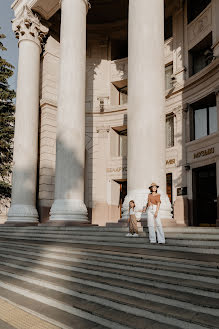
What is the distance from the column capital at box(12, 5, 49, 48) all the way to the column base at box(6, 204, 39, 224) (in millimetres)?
10472

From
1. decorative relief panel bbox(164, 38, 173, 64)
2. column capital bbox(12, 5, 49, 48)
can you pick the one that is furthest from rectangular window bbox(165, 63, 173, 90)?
column capital bbox(12, 5, 49, 48)

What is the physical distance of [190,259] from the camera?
596 centimetres

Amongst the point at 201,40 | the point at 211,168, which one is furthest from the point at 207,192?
the point at 201,40

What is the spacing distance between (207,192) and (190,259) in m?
12.0

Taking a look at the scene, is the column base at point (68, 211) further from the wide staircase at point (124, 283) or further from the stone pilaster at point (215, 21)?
the stone pilaster at point (215, 21)

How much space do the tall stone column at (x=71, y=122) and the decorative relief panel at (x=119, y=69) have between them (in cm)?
705

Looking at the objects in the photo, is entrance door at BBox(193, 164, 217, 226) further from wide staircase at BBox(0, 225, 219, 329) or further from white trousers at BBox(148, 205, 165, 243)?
white trousers at BBox(148, 205, 165, 243)

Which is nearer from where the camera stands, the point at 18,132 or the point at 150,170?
the point at 150,170

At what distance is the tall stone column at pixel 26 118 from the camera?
59.9 feet

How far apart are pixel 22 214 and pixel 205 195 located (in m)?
10.3

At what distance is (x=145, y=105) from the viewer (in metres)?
11.2

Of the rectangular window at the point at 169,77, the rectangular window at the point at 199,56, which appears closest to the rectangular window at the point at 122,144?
the rectangular window at the point at 169,77

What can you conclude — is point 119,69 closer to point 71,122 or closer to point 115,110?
point 115,110

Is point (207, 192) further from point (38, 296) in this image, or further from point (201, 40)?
point (38, 296)
